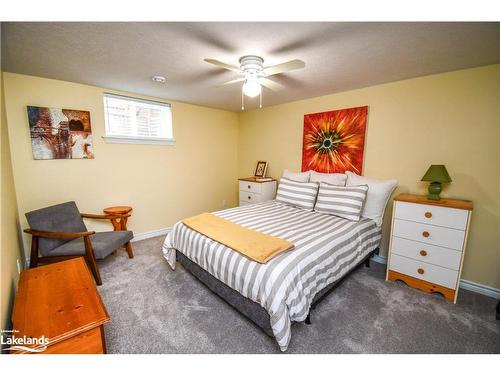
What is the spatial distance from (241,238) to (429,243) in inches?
73.0

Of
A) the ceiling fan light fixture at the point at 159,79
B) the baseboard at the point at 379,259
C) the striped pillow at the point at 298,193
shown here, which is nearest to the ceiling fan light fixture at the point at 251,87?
the ceiling fan light fixture at the point at 159,79

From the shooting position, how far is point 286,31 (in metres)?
1.51

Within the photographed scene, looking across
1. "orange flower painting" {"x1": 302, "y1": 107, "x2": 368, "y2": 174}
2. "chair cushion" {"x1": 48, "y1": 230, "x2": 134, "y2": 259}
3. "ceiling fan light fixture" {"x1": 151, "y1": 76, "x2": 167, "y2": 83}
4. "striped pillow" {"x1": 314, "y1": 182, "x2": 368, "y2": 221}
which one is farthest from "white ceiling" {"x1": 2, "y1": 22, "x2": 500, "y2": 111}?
"chair cushion" {"x1": 48, "y1": 230, "x2": 134, "y2": 259}

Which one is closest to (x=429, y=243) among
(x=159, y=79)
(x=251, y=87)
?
(x=251, y=87)

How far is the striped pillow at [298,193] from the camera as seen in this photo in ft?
9.67

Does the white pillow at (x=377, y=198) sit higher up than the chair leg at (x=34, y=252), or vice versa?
the white pillow at (x=377, y=198)

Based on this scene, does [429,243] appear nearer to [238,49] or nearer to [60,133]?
[238,49]

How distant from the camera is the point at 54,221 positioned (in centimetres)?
239

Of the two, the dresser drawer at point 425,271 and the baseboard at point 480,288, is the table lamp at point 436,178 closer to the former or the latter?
the dresser drawer at point 425,271

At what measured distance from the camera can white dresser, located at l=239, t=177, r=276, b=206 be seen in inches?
147

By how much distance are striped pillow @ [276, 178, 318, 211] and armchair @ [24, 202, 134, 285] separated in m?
2.23

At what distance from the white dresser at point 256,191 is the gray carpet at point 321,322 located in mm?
1802

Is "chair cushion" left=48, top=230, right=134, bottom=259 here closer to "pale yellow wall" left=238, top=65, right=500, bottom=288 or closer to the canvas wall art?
the canvas wall art
